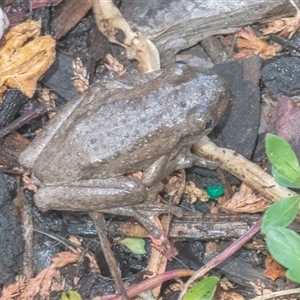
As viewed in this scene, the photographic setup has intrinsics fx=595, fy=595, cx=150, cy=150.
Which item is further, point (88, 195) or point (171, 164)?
point (171, 164)

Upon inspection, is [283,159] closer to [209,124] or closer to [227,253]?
[209,124]

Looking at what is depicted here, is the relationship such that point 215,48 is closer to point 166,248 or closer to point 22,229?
point 166,248

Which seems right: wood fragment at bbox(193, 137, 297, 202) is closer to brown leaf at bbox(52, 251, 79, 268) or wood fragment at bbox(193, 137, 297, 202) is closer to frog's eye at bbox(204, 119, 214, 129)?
frog's eye at bbox(204, 119, 214, 129)

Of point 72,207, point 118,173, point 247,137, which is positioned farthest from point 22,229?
point 247,137

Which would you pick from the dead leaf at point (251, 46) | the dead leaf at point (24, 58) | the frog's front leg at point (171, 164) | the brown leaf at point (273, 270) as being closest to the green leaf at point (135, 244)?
the frog's front leg at point (171, 164)

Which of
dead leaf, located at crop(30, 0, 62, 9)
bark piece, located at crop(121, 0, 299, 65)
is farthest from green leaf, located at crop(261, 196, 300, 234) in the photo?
dead leaf, located at crop(30, 0, 62, 9)

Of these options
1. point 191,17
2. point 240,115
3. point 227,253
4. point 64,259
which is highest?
point 191,17

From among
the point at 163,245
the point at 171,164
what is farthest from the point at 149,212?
the point at 171,164

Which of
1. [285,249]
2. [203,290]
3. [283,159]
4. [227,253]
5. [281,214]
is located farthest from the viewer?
[227,253]
